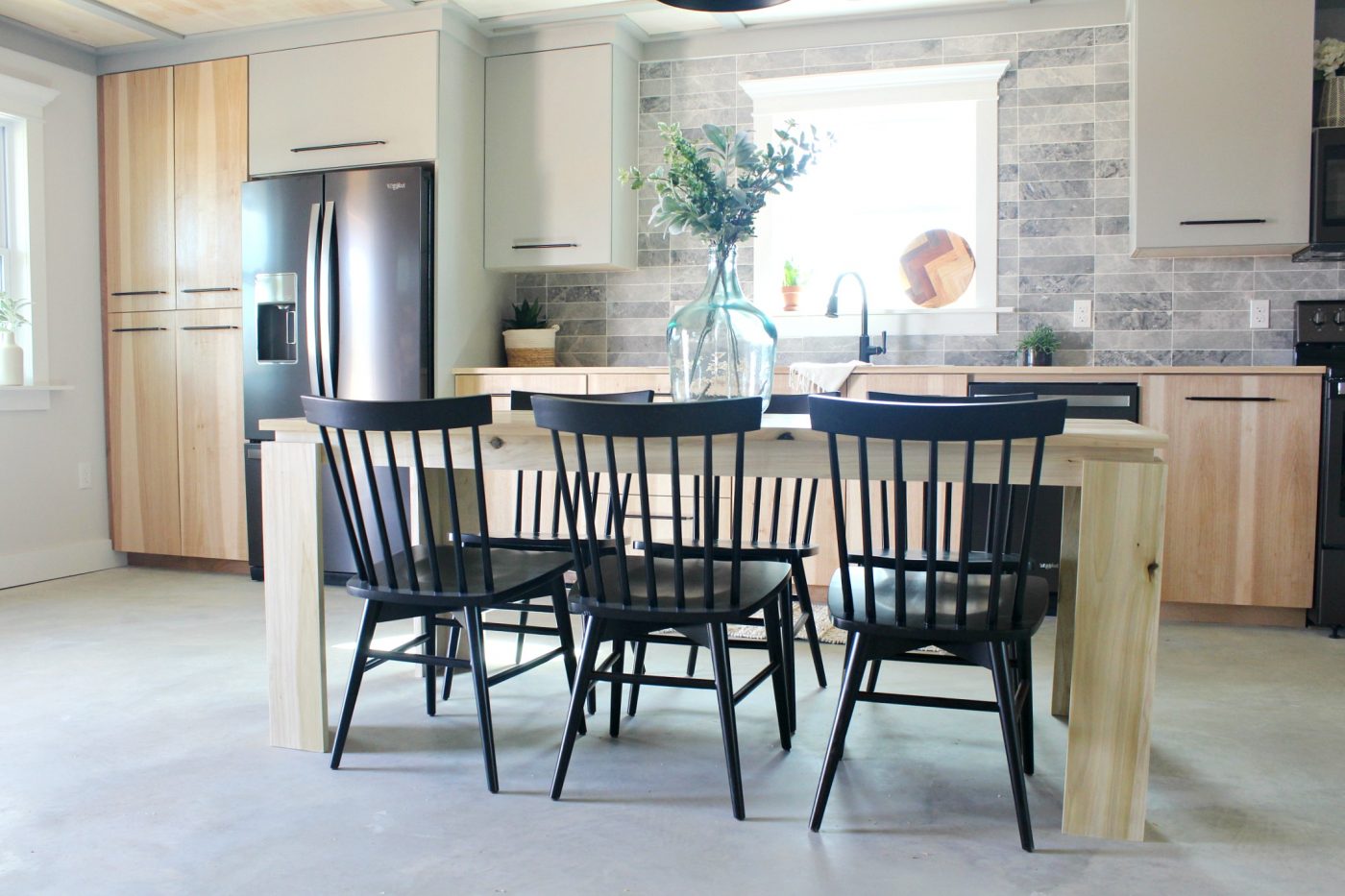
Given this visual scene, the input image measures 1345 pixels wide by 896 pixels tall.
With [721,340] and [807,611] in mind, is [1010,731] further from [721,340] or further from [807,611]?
[721,340]

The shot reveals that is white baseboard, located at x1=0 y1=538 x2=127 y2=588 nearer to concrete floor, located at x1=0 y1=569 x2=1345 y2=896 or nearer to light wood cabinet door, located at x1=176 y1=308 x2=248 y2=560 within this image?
light wood cabinet door, located at x1=176 y1=308 x2=248 y2=560

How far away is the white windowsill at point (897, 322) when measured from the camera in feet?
13.5

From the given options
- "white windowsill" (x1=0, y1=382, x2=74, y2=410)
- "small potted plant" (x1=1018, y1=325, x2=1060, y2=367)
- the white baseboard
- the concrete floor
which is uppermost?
"small potted plant" (x1=1018, y1=325, x2=1060, y2=367)

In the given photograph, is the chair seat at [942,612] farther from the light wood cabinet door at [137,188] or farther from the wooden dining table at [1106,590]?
the light wood cabinet door at [137,188]

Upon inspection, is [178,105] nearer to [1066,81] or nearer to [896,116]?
[896,116]

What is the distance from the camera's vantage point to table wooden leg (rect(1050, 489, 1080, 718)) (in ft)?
7.73

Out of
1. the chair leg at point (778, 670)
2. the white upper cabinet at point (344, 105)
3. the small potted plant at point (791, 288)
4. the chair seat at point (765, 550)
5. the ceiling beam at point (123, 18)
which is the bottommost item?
the chair leg at point (778, 670)

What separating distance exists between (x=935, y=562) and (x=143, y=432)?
13.0 feet

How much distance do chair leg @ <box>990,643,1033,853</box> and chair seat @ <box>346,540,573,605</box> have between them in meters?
0.94

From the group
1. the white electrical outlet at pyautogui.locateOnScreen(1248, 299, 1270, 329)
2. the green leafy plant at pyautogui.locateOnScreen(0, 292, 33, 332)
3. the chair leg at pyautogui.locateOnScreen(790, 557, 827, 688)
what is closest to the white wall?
the green leafy plant at pyautogui.locateOnScreen(0, 292, 33, 332)

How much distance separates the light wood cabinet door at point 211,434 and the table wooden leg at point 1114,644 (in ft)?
11.6

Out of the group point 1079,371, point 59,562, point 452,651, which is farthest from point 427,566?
point 59,562

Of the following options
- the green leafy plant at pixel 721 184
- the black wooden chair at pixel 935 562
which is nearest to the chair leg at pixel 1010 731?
the black wooden chair at pixel 935 562

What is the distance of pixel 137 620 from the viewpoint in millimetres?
3576
